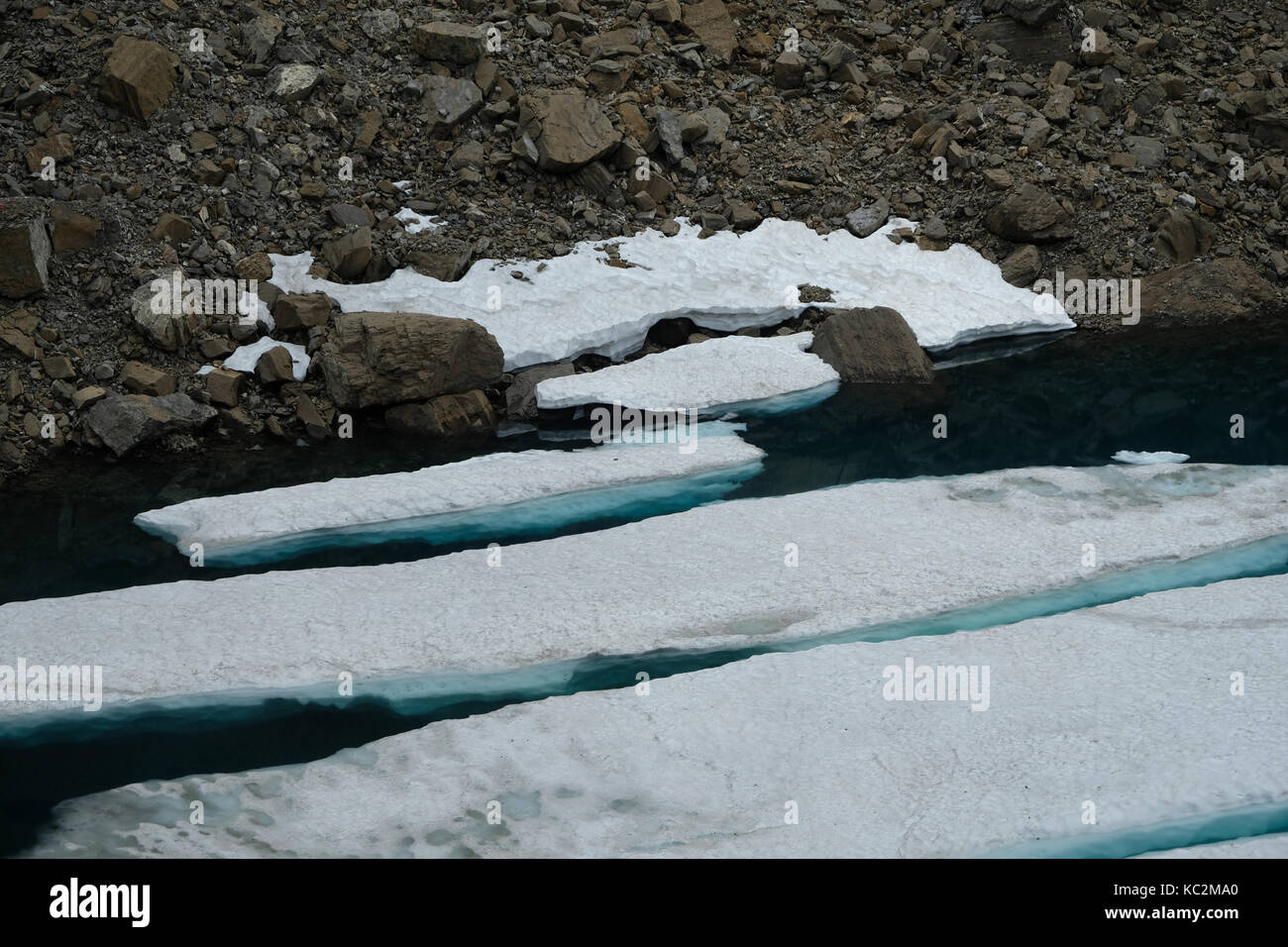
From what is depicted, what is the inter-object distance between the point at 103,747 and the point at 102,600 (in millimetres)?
1819

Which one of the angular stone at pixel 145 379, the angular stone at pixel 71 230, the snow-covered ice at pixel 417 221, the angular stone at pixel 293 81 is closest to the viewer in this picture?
the angular stone at pixel 145 379

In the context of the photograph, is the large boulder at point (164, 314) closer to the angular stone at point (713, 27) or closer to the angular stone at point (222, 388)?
the angular stone at point (222, 388)

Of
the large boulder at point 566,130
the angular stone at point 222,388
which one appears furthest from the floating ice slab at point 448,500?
the large boulder at point 566,130

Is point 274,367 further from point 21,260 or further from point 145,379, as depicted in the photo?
point 21,260

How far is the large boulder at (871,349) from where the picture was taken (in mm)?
14227

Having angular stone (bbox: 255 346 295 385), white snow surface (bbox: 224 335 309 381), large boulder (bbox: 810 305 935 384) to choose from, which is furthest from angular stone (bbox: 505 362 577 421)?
large boulder (bbox: 810 305 935 384)

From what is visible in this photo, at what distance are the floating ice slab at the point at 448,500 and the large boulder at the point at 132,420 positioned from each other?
139 centimetres

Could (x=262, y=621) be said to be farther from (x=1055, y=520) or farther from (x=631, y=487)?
(x=1055, y=520)

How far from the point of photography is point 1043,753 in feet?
24.9

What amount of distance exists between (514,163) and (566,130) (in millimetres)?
867

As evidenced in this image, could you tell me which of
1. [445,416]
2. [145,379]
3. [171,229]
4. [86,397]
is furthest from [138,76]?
[445,416]

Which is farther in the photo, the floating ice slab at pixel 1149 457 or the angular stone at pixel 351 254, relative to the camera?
the angular stone at pixel 351 254

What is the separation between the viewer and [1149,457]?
1213 cm
